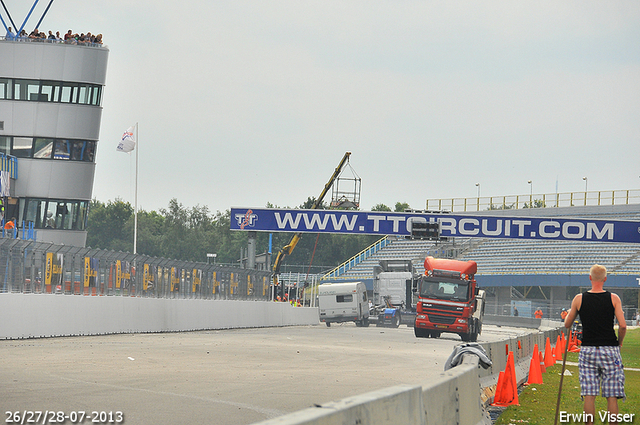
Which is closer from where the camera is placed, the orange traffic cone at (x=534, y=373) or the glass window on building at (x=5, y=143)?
the orange traffic cone at (x=534, y=373)

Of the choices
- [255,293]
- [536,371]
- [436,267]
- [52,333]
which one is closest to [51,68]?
[255,293]

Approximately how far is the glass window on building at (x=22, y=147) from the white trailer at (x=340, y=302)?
1868cm

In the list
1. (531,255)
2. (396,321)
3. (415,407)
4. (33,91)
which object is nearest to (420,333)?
(396,321)

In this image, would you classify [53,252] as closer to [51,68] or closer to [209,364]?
[209,364]

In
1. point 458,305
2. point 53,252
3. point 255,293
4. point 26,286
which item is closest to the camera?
point 26,286

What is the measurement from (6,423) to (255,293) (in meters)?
33.5

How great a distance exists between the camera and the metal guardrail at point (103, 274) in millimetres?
22469

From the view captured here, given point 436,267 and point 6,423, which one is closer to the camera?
point 6,423

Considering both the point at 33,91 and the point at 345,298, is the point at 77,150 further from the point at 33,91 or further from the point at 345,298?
the point at 345,298

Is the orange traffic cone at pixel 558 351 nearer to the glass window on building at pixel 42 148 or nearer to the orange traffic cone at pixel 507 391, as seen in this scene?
the orange traffic cone at pixel 507 391

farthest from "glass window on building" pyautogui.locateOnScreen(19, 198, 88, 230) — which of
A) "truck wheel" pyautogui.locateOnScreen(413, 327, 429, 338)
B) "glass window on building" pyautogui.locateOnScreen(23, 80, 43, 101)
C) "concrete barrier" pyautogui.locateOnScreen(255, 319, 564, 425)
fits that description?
"concrete barrier" pyautogui.locateOnScreen(255, 319, 564, 425)

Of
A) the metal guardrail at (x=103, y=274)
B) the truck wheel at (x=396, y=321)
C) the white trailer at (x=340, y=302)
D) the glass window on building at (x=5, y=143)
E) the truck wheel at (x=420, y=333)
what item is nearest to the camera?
the metal guardrail at (x=103, y=274)

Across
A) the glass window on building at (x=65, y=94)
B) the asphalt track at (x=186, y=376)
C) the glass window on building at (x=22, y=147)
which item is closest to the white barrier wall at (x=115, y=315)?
the asphalt track at (x=186, y=376)

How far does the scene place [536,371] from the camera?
1622 centimetres
